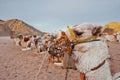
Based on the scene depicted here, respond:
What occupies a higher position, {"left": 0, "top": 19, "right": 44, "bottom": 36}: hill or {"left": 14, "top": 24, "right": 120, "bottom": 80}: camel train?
{"left": 0, "top": 19, "right": 44, "bottom": 36}: hill

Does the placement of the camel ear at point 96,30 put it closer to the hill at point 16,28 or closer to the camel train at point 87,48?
the camel train at point 87,48

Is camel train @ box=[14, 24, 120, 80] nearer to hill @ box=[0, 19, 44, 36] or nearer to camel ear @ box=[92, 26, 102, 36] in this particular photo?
camel ear @ box=[92, 26, 102, 36]

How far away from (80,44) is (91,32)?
0.23 meters

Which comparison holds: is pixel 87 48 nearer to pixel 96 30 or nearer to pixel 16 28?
pixel 96 30

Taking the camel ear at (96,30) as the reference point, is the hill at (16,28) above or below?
above

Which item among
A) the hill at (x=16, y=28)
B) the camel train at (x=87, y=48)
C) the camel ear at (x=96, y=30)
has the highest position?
the hill at (x=16, y=28)

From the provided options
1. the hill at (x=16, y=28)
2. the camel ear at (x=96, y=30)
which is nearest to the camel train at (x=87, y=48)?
the camel ear at (x=96, y=30)

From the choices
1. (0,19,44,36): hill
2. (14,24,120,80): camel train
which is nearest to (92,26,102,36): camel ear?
(14,24,120,80): camel train

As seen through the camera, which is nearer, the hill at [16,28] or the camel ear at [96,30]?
the camel ear at [96,30]

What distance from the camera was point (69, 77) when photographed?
25.7 ft

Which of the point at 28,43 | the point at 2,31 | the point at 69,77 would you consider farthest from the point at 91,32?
the point at 2,31

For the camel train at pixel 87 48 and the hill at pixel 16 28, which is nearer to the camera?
the camel train at pixel 87 48

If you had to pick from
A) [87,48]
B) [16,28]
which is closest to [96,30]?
[87,48]

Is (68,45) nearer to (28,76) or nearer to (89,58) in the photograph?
(89,58)
